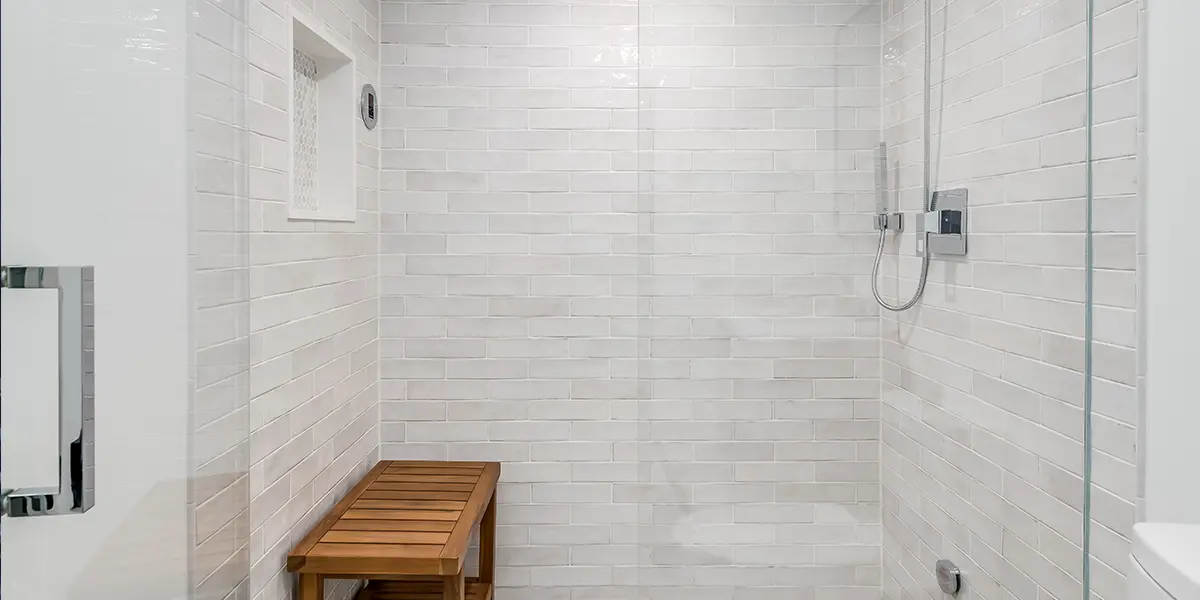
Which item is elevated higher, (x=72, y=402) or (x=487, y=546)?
(x=72, y=402)

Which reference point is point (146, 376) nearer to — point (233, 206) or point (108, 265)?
point (108, 265)

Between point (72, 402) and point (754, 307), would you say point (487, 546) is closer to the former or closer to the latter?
point (754, 307)

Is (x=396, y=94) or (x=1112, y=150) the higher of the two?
(x=396, y=94)

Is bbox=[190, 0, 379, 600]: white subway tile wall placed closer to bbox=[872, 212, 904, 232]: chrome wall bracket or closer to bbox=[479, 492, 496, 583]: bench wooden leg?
bbox=[479, 492, 496, 583]: bench wooden leg

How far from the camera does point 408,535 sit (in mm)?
2191

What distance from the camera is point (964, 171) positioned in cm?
167

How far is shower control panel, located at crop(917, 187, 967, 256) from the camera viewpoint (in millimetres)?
1674

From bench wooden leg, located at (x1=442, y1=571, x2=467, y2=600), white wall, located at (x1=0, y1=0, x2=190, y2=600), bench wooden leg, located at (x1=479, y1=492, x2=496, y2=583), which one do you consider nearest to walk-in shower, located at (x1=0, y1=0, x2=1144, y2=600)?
white wall, located at (x1=0, y1=0, x2=190, y2=600)

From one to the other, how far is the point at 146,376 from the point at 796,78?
4.73ft

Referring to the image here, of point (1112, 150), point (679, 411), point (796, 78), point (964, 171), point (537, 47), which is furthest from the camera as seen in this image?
point (537, 47)

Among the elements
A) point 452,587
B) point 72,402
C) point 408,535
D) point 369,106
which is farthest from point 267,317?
point 72,402

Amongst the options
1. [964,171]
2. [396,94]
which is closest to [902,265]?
[964,171]

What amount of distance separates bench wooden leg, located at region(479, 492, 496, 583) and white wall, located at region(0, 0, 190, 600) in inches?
73.4

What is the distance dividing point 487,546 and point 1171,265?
2.18 m
